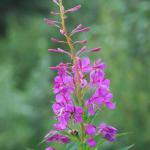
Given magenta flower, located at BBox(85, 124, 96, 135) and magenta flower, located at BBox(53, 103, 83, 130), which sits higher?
magenta flower, located at BBox(53, 103, 83, 130)

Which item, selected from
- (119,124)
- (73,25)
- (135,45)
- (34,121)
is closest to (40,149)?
(34,121)

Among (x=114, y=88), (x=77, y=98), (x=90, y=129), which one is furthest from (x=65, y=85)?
(x=114, y=88)

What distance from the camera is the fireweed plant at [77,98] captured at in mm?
2195

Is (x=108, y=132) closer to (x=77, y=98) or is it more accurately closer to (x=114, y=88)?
(x=77, y=98)

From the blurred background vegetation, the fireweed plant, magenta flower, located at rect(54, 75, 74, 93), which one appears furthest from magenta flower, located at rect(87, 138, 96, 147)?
the blurred background vegetation

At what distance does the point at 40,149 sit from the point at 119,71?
1.14 m

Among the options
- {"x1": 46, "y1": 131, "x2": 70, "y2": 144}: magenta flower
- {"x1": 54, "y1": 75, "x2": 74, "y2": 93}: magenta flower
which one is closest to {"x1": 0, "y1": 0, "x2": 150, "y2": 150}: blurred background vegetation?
{"x1": 46, "y1": 131, "x2": 70, "y2": 144}: magenta flower

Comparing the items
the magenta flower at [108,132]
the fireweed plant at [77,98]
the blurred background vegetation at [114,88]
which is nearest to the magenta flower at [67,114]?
the fireweed plant at [77,98]

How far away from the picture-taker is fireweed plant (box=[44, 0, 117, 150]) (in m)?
2.20

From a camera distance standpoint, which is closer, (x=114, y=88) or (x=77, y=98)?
(x=77, y=98)

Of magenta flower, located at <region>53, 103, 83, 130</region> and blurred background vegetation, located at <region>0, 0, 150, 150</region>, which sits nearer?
magenta flower, located at <region>53, 103, 83, 130</region>

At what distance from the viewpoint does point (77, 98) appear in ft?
7.29

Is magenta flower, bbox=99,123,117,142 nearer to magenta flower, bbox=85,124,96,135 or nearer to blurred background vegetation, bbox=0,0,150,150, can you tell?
magenta flower, bbox=85,124,96,135

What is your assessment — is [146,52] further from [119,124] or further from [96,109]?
[96,109]
